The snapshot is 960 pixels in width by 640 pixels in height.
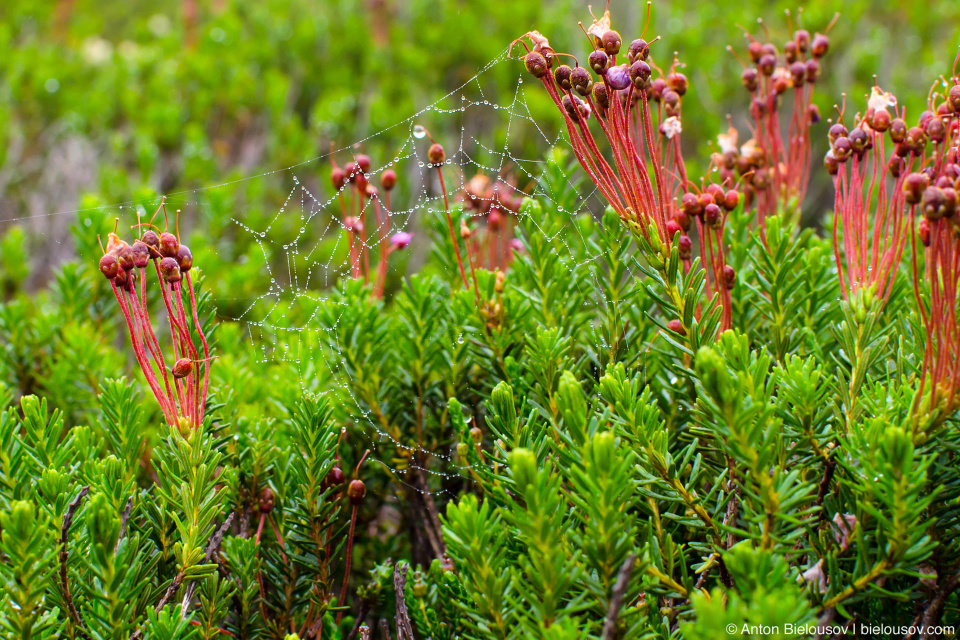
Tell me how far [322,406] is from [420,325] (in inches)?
9.9

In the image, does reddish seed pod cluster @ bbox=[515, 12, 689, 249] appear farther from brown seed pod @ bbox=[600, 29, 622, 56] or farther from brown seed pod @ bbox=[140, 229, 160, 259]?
brown seed pod @ bbox=[140, 229, 160, 259]

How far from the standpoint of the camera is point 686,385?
919 millimetres

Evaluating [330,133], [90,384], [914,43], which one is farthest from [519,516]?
[914,43]

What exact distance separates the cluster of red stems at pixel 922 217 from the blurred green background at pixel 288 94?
3.90 feet

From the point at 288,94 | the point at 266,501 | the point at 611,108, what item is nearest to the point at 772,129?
the point at 611,108

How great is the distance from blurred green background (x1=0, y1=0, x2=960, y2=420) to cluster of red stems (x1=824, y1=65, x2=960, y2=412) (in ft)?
3.90

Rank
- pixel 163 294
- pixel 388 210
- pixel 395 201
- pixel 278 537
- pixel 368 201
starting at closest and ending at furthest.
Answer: pixel 163 294, pixel 278 537, pixel 388 210, pixel 368 201, pixel 395 201

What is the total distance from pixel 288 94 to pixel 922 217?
96.9 inches

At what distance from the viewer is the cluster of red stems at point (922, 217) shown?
66cm

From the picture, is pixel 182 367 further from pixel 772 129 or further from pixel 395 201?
pixel 395 201

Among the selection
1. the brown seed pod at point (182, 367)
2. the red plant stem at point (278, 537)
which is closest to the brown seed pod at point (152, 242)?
the brown seed pod at point (182, 367)

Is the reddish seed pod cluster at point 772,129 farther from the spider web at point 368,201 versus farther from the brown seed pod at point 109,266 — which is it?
the brown seed pod at point 109,266

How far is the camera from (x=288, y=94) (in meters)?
2.68

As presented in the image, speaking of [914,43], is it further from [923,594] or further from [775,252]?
[923,594]
